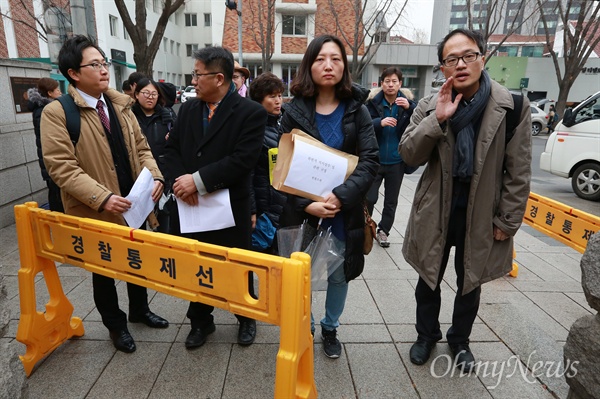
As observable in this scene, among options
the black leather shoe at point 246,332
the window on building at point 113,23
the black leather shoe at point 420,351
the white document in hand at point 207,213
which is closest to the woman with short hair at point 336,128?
the white document in hand at point 207,213

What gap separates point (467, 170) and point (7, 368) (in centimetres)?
230

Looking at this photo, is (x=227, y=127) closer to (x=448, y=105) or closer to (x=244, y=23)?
(x=448, y=105)

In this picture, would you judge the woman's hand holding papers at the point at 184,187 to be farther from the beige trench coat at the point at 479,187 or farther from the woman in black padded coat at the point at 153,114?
the woman in black padded coat at the point at 153,114

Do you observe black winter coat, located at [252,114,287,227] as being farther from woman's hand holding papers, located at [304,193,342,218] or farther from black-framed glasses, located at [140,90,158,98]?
black-framed glasses, located at [140,90,158,98]

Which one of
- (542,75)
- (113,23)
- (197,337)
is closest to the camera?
(197,337)

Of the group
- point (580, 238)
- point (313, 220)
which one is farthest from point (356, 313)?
point (580, 238)

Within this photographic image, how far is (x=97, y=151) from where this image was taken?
2387mm

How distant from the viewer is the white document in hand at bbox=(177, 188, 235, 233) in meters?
2.36

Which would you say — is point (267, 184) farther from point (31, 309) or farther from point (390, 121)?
point (390, 121)

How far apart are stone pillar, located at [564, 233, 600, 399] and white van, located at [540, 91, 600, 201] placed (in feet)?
22.7

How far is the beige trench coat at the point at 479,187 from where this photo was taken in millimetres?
2084

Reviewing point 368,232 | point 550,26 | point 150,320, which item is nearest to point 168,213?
point 150,320

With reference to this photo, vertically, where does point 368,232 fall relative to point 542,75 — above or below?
below

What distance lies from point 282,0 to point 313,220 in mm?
26883
